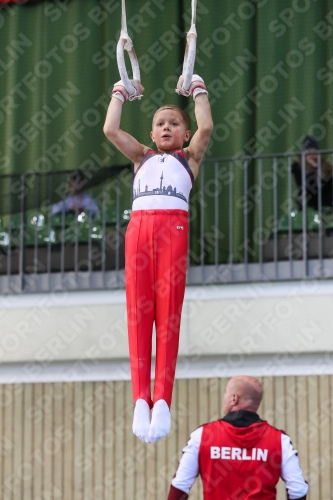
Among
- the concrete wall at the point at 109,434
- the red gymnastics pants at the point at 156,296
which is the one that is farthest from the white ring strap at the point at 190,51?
the concrete wall at the point at 109,434

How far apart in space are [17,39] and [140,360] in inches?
233

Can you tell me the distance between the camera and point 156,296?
3943mm

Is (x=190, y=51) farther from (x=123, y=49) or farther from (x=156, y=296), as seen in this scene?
(x=156, y=296)

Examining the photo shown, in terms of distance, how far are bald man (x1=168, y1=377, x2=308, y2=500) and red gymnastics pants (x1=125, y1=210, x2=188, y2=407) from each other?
389 millimetres

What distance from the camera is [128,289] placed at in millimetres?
3967

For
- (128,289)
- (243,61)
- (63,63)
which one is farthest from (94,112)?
(128,289)

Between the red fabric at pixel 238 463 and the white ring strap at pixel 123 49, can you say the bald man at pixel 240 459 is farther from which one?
the white ring strap at pixel 123 49

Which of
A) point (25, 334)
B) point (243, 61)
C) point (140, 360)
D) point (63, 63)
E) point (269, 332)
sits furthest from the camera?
point (63, 63)

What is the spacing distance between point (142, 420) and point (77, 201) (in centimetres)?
431

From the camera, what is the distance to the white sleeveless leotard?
3988 mm

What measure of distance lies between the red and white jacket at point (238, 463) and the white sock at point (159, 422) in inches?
15.0

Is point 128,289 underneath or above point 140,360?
above

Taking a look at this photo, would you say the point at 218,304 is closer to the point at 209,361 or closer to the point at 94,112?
the point at 209,361

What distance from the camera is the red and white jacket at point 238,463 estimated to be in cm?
416
